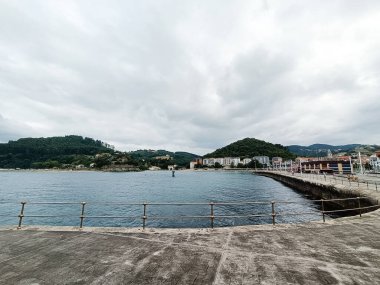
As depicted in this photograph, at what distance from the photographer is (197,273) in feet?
16.6

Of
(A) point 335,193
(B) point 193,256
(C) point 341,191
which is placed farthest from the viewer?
(A) point 335,193

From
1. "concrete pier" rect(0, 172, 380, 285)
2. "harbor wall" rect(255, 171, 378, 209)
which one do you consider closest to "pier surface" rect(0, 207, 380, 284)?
"concrete pier" rect(0, 172, 380, 285)

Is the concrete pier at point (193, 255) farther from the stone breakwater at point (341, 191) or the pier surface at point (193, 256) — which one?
the stone breakwater at point (341, 191)

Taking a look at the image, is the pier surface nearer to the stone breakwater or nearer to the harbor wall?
the stone breakwater

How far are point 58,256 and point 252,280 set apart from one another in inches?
204

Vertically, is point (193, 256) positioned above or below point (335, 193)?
above

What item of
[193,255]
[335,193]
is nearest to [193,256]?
[193,255]

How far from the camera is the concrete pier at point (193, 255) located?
4.87m

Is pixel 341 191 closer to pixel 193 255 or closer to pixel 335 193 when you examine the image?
pixel 335 193

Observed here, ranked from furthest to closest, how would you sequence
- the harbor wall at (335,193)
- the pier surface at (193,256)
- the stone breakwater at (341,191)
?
the harbor wall at (335,193), the stone breakwater at (341,191), the pier surface at (193,256)

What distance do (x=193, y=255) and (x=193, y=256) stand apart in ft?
0.25

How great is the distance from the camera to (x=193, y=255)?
6.13 meters

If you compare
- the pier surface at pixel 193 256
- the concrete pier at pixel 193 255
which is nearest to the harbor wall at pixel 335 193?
the concrete pier at pixel 193 255

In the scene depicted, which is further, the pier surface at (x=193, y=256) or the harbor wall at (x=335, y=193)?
the harbor wall at (x=335, y=193)
